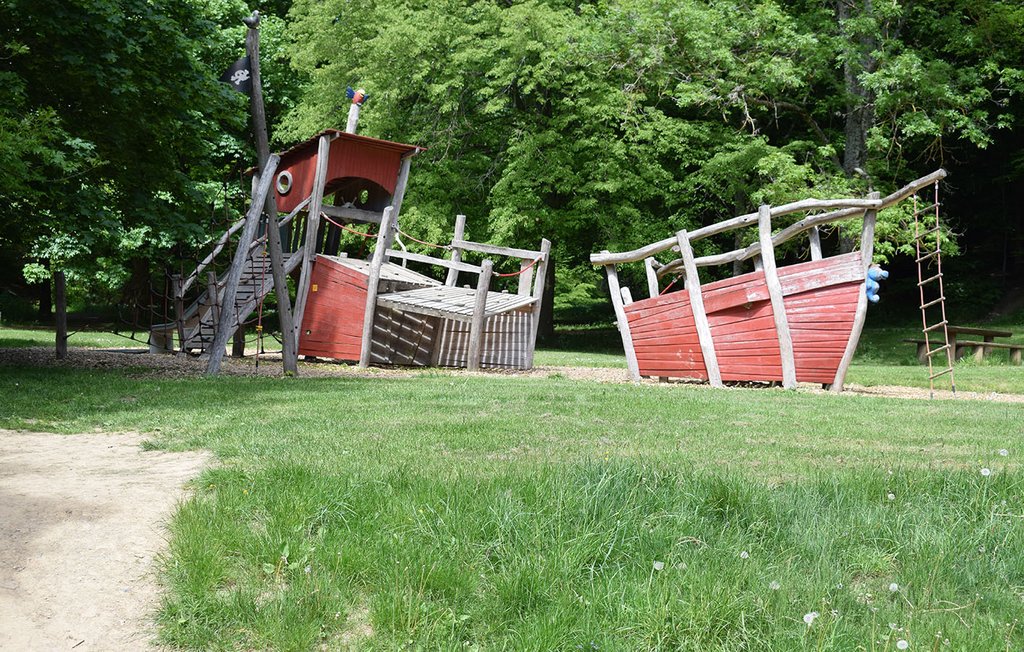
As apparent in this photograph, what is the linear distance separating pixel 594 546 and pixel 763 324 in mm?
9796

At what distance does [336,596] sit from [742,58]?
19832 millimetres

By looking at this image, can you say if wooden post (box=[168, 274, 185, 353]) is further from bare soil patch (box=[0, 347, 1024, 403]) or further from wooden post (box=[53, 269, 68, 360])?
wooden post (box=[53, 269, 68, 360])

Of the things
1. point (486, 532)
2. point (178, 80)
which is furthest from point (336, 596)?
point (178, 80)

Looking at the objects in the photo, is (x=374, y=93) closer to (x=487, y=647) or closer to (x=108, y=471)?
(x=108, y=471)

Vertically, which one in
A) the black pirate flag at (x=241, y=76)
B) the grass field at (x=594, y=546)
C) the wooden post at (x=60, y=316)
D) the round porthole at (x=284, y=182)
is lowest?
the grass field at (x=594, y=546)

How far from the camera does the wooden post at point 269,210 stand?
1311 cm

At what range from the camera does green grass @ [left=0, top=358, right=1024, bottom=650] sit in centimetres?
366

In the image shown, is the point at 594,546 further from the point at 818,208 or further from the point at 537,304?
the point at 537,304

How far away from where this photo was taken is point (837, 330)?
12930 millimetres

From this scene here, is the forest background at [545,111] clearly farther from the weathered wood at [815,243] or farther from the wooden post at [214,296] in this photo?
the weathered wood at [815,243]

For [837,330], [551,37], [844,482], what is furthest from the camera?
[551,37]

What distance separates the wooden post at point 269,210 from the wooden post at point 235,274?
4.5 inches

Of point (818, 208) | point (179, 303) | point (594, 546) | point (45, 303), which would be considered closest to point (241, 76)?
point (179, 303)

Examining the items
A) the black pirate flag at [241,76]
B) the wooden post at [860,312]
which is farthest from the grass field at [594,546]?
the black pirate flag at [241,76]
